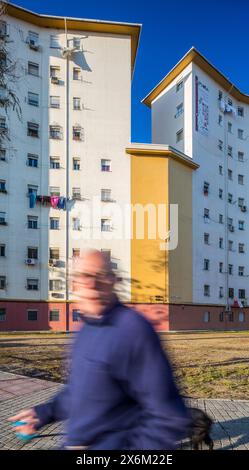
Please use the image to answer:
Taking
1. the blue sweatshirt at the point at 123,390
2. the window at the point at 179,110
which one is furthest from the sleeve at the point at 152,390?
the window at the point at 179,110

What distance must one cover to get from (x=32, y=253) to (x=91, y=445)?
35992 millimetres

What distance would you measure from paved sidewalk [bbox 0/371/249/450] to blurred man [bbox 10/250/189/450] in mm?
2216

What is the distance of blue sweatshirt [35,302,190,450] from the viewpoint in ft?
6.09

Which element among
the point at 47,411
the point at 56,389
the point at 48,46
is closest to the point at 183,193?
the point at 48,46

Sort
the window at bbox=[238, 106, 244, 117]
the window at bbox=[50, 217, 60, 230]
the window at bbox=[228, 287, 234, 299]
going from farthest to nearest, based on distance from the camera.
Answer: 1. the window at bbox=[238, 106, 244, 117]
2. the window at bbox=[228, 287, 234, 299]
3. the window at bbox=[50, 217, 60, 230]

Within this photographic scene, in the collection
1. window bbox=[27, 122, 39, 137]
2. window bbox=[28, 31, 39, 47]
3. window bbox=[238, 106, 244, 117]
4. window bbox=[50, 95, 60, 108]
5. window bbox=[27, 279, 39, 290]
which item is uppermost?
window bbox=[28, 31, 39, 47]

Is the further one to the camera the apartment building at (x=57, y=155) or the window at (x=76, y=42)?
the window at (x=76, y=42)

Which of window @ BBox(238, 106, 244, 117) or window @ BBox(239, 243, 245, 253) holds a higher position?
window @ BBox(238, 106, 244, 117)

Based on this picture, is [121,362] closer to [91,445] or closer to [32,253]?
[91,445]

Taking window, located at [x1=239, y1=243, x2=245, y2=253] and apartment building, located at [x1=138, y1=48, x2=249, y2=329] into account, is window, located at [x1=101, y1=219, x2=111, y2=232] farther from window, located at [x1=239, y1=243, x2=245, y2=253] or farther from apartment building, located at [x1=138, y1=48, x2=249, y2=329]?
window, located at [x1=239, y1=243, x2=245, y2=253]

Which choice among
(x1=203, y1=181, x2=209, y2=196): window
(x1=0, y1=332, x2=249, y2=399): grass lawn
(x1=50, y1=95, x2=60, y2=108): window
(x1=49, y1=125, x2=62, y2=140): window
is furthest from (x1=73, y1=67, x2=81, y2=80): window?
(x1=0, y1=332, x2=249, y2=399): grass lawn

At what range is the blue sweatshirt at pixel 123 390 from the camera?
1.86 m

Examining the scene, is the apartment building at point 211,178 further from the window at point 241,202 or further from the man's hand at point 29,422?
the man's hand at point 29,422

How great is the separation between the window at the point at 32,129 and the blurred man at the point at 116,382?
3834cm
